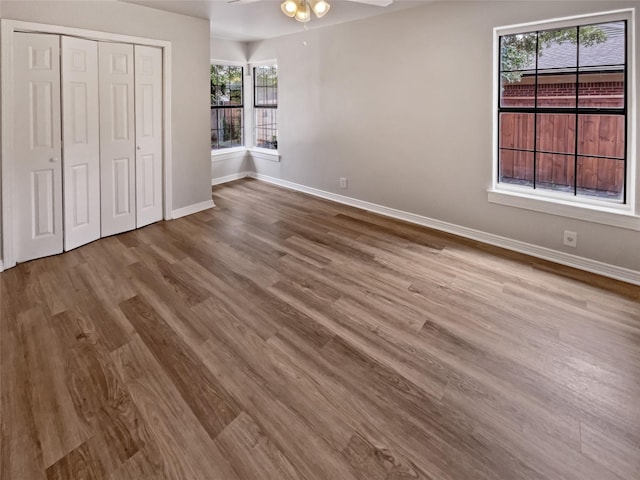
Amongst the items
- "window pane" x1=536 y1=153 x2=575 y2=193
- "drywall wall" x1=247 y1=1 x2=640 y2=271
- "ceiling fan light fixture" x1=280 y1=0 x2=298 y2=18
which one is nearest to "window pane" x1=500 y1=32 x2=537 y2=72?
"drywall wall" x1=247 y1=1 x2=640 y2=271

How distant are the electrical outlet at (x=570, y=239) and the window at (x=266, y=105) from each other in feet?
15.8

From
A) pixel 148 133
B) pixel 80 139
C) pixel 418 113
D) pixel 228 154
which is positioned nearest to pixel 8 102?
pixel 80 139

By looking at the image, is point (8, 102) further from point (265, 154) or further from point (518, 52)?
point (518, 52)

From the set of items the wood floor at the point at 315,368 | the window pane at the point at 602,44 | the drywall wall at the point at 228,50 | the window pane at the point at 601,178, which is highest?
the drywall wall at the point at 228,50

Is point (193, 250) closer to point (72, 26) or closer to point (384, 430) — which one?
point (72, 26)

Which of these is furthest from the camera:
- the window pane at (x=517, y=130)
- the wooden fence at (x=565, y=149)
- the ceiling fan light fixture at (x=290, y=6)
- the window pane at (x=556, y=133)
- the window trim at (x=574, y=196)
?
the window pane at (x=517, y=130)

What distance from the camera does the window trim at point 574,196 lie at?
9.80ft

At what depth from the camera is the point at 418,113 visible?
14.4 feet

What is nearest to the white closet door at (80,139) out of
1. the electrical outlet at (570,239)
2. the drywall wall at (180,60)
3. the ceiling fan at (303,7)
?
the drywall wall at (180,60)

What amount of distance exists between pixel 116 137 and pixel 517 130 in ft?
13.9

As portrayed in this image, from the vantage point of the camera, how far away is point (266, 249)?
12.6 ft

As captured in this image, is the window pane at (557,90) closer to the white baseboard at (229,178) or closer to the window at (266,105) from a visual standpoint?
the window at (266,105)

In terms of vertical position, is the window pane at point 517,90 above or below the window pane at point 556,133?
above

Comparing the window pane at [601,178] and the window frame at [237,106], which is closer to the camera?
the window pane at [601,178]
